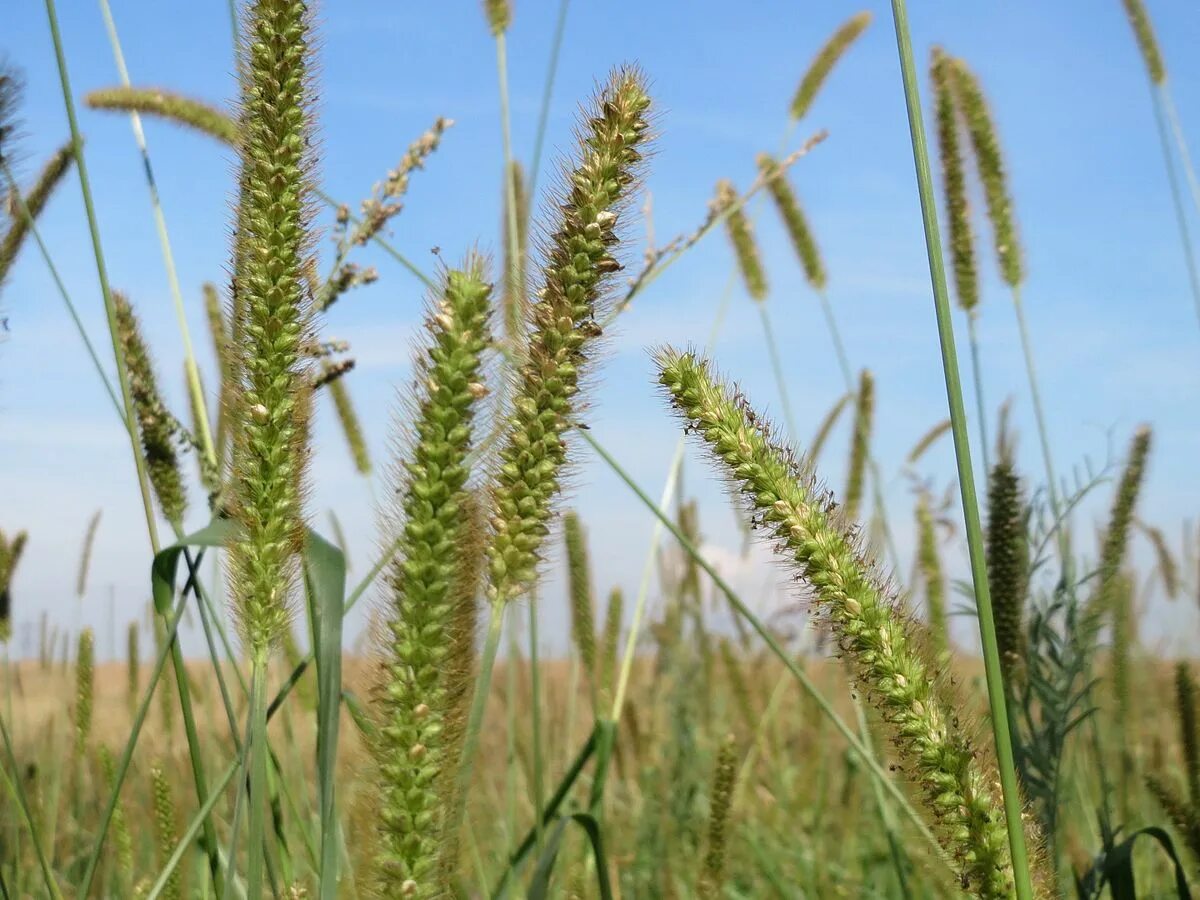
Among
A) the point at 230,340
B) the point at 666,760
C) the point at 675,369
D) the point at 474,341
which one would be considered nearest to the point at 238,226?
the point at 230,340

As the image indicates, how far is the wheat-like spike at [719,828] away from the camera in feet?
7.39

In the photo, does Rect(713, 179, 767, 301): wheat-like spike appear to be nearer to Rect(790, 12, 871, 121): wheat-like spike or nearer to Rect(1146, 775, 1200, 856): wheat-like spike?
Rect(790, 12, 871, 121): wheat-like spike

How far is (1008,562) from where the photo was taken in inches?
83.0

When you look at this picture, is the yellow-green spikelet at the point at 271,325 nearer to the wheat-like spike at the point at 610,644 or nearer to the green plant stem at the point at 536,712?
the green plant stem at the point at 536,712

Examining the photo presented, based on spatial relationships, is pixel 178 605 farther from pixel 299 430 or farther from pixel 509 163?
pixel 509 163

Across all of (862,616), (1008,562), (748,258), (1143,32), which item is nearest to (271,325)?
(862,616)

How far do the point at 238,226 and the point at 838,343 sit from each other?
245 cm

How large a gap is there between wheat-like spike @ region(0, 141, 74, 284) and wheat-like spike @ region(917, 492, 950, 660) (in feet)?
6.91

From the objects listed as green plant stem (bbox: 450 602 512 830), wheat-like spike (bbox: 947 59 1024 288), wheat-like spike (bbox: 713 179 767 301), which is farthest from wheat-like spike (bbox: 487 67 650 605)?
wheat-like spike (bbox: 713 179 767 301)

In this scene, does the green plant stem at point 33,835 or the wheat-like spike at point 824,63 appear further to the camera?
the wheat-like spike at point 824,63

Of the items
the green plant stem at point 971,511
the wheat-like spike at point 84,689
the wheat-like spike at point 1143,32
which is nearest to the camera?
the green plant stem at point 971,511

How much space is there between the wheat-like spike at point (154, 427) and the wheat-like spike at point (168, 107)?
470 mm

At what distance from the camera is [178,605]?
4.96 feet

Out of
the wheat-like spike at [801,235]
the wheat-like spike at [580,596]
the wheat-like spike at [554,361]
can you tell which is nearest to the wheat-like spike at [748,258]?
the wheat-like spike at [801,235]
